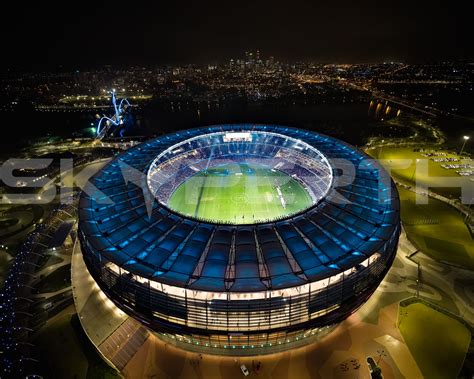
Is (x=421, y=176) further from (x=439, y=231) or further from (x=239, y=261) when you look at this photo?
(x=239, y=261)

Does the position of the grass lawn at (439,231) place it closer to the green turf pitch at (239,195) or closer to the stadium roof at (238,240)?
the stadium roof at (238,240)

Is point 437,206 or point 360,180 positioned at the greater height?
point 360,180

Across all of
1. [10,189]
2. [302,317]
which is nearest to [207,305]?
[302,317]

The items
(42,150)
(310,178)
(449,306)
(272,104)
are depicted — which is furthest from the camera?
(272,104)

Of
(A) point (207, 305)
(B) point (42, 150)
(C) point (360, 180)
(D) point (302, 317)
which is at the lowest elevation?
(B) point (42, 150)

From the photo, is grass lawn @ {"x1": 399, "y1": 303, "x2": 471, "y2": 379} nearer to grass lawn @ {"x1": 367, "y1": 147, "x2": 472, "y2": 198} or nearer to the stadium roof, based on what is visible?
the stadium roof

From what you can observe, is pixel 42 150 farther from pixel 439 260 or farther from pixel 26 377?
pixel 439 260

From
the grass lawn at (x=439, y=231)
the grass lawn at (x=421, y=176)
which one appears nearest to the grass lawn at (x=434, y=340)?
the grass lawn at (x=439, y=231)

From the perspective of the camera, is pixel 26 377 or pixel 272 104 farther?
pixel 272 104
